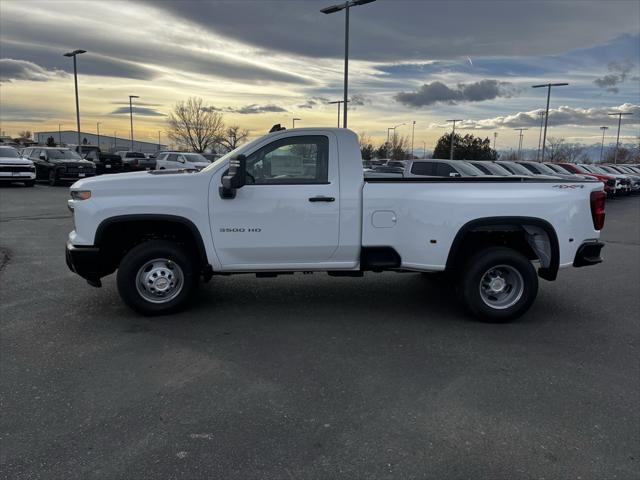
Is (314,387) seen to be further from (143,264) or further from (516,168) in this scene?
(516,168)

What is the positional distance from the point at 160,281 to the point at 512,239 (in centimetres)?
396

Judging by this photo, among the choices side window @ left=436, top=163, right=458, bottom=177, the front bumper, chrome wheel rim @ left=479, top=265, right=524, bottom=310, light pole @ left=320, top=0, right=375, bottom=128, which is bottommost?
chrome wheel rim @ left=479, top=265, right=524, bottom=310

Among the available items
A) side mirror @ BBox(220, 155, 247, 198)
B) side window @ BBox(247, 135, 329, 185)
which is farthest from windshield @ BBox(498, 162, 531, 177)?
side mirror @ BBox(220, 155, 247, 198)

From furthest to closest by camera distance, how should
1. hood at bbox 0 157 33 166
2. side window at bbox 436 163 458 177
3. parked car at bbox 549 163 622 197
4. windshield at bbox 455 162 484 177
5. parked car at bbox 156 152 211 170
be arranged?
parked car at bbox 156 152 211 170, parked car at bbox 549 163 622 197, hood at bbox 0 157 33 166, side window at bbox 436 163 458 177, windshield at bbox 455 162 484 177

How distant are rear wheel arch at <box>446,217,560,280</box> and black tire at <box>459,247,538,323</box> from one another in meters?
0.19

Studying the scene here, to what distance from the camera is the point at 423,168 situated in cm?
1694

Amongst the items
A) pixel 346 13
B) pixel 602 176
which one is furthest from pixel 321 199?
pixel 602 176

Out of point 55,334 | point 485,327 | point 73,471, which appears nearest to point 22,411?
point 73,471

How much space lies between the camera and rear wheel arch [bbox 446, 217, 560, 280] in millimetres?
5367

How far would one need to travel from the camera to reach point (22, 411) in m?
3.51

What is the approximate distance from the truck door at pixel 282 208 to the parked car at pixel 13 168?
2094 centimetres

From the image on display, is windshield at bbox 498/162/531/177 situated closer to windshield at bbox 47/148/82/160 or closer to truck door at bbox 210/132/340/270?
truck door at bbox 210/132/340/270

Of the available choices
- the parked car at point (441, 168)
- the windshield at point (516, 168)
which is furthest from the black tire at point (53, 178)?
the windshield at point (516, 168)

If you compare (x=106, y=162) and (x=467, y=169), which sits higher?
(x=467, y=169)
